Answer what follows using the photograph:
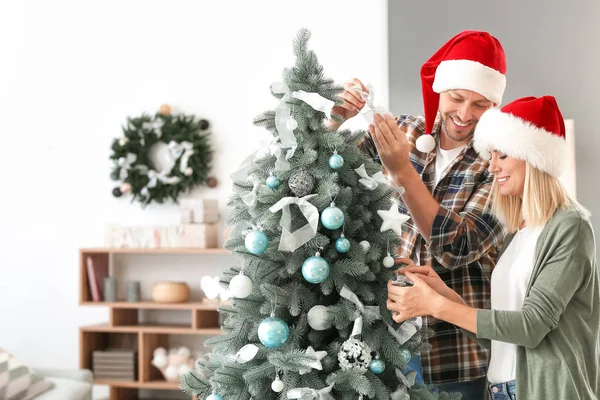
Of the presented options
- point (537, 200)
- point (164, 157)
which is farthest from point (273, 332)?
point (164, 157)

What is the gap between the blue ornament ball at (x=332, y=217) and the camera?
5.01 feet

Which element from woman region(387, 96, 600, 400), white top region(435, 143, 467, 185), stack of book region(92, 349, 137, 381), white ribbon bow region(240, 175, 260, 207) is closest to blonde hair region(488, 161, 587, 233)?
woman region(387, 96, 600, 400)

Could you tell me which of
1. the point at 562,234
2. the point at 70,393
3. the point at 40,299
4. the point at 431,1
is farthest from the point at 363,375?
the point at 40,299

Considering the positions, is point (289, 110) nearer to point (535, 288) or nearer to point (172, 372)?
point (535, 288)

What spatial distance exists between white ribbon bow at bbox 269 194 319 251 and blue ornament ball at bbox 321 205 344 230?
0.7 inches

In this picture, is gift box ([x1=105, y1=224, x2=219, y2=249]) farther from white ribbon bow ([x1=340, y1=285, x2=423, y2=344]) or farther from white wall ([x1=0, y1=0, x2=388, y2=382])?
white ribbon bow ([x1=340, y1=285, x2=423, y2=344])

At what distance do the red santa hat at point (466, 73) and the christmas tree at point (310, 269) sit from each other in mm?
508

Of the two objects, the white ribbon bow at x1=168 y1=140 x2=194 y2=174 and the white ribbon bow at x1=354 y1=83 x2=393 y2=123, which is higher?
the white ribbon bow at x1=168 y1=140 x2=194 y2=174

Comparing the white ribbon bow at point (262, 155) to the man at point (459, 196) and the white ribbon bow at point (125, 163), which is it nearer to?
the man at point (459, 196)

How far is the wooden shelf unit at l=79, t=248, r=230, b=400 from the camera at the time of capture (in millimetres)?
4270

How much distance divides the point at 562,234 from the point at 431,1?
2721 millimetres

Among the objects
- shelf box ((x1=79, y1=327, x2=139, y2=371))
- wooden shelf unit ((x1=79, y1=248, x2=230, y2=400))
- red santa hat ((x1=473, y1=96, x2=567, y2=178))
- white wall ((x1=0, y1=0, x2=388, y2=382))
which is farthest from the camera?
white wall ((x1=0, y1=0, x2=388, y2=382))

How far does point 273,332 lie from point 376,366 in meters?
0.25

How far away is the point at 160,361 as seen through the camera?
434 centimetres
